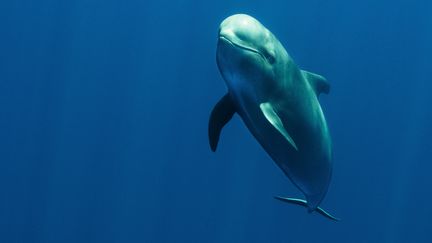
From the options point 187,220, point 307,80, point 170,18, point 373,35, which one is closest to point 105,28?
point 170,18

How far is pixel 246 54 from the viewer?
460 centimetres

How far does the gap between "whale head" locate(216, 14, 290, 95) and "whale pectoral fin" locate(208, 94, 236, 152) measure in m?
0.55

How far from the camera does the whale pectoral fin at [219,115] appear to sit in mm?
5480

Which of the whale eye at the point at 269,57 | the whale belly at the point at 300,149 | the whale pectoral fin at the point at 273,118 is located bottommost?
the whale belly at the point at 300,149

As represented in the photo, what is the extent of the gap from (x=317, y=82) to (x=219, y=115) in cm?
107

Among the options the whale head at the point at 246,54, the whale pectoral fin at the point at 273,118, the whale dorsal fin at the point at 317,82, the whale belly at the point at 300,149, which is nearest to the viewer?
the whale head at the point at 246,54

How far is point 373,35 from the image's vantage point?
2848 centimetres

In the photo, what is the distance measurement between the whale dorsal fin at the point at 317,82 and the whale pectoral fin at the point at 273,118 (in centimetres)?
90

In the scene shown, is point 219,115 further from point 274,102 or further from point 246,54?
point 246,54

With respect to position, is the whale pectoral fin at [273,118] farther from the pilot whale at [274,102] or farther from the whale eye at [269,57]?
the whale eye at [269,57]

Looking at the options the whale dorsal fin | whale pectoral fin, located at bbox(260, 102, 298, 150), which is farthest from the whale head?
the whale dorsal fin

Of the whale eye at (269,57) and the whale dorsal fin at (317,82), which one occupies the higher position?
the whale eye at (269,57)

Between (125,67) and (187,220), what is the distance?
28.1ft

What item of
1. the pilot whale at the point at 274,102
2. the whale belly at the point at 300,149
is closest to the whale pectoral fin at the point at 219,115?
the pilot whale at the point at 274,102
